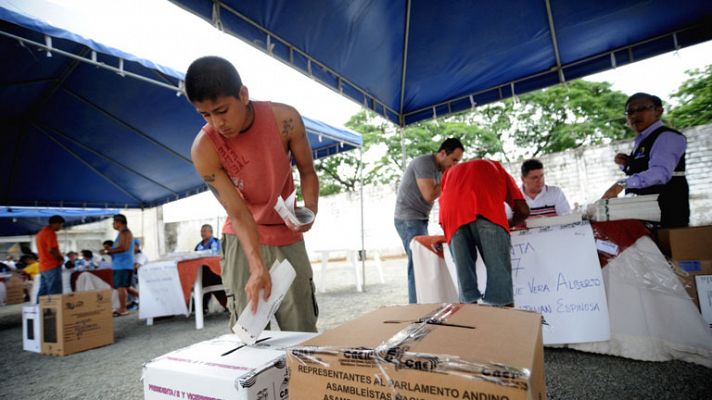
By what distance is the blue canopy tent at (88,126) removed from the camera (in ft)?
10.0

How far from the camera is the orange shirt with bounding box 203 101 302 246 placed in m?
1.39

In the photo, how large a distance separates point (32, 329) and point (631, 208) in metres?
5.24

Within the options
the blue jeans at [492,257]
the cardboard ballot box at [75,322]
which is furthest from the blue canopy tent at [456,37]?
the cardboard ballot box at [75,322]

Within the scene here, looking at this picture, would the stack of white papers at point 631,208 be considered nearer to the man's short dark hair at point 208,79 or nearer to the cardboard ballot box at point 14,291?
the man's short dark hair at point 208,79

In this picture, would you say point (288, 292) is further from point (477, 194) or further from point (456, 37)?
point (456, 37)

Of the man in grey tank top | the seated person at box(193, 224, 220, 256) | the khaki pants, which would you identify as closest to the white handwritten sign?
the seated person at box(193, 224, 220, 256)

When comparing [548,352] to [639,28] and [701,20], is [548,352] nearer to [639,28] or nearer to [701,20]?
[639,28]

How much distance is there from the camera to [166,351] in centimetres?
311

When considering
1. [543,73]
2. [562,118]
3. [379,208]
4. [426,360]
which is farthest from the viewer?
[562,118]

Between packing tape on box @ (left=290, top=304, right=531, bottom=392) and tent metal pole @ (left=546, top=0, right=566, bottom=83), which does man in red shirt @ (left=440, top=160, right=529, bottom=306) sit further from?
tent metal pole @ (left=546, top=0, right=566, bottom=83)

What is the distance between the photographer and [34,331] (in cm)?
355

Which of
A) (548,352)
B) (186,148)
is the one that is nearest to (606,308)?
(548,352)

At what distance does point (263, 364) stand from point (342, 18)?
107 inches

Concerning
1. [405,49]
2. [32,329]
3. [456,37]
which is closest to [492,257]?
[456,37]
